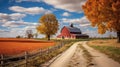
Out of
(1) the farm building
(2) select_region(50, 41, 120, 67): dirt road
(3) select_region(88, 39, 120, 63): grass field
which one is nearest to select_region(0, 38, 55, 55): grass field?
(2) select_region(50, 41, 120, 67): dirt road

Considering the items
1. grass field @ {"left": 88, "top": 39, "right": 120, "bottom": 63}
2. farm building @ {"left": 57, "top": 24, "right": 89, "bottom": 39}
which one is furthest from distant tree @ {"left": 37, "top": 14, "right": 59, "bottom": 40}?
grass field @ {"left": 88, "top": 39, "right": 120, "bottom": 63}

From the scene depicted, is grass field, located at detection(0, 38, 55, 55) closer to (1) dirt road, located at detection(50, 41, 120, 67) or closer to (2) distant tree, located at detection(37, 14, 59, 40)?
(1) dirt road, located at detection(50, 41, 120, 67)

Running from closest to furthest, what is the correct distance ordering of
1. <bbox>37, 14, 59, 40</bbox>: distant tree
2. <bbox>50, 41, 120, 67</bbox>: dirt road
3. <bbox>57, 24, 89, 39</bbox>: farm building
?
<bbox>50, 41, 120, 67</bbox>: dirt road < <bbox>37, 14, 59, 40</bbox>: distant tree < <bbox>57, 24, 89, 39</bbox>: farm building

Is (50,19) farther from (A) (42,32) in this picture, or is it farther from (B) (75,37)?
(B) (75,37)

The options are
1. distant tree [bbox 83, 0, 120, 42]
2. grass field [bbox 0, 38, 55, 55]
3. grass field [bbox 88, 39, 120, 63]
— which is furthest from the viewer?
distant tree [bbox 83, 0, 120, 42]

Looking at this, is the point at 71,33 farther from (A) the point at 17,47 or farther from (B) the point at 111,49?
(B) the point at 111,49

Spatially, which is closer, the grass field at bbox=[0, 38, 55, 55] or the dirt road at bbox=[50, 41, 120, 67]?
the dirt road at bbox=[50, 41, 120, 67]

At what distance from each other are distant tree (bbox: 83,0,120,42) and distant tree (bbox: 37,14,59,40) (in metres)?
44.2

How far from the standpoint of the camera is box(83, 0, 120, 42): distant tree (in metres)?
42.6

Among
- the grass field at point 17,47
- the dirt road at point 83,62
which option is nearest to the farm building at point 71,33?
the grass field at point 17,47

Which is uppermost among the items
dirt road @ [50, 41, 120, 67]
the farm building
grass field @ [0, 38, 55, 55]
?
the farm building

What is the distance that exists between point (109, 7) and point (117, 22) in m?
3.58

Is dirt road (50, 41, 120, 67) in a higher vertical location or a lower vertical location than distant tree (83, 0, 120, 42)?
lower

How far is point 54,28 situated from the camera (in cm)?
9231
